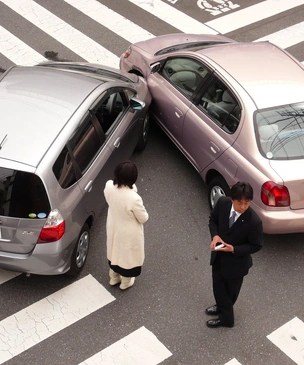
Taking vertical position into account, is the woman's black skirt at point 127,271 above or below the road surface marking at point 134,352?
above

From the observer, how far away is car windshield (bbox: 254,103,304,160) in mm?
6619

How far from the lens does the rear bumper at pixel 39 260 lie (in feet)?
19.4

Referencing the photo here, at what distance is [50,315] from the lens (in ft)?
20.3

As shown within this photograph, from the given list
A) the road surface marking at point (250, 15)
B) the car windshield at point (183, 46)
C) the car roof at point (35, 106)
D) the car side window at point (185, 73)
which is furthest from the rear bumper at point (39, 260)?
the road surface marking at point (250, 15)

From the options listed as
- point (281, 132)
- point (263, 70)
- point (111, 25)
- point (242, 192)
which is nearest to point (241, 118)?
point (281, 132)

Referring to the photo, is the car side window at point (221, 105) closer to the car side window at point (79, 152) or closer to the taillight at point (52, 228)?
the car side window at point (79, 152)

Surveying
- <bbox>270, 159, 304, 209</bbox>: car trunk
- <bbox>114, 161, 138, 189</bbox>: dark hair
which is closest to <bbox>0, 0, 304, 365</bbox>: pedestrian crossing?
<bbox>270, 159, 304, 209</bbox>: car trunk

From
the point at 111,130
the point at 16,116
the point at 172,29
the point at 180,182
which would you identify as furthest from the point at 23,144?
the point at 172,29

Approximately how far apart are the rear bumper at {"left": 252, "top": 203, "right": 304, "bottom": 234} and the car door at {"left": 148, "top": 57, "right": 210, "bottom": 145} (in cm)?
191

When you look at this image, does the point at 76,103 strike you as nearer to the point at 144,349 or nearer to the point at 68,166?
the point at 68,166

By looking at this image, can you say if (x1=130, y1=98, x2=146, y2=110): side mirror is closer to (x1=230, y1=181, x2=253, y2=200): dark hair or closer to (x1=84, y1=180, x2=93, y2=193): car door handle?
(x1=84, y1=180, x2=93, y2=193): car door handle

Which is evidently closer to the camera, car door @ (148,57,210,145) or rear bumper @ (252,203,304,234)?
rear bumper @ (252,203,304,234)

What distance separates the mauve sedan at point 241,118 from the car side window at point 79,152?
132 cm

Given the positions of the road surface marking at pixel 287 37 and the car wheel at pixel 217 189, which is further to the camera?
the road surface marking at pixel 287 37
